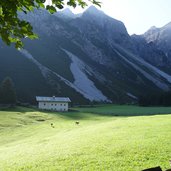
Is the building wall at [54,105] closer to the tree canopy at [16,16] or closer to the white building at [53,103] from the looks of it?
the white building at [53,103]

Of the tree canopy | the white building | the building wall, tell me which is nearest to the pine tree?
the white building

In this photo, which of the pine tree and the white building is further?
the white building

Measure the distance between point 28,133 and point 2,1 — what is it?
55.6 metres

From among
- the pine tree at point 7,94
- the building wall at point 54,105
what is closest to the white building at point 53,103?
the building wall at point 54,105

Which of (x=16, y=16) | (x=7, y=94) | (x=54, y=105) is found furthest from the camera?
(x=54, y=105)

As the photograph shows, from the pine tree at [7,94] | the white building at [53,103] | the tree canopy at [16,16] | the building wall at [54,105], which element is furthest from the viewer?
the white building at [53,103]

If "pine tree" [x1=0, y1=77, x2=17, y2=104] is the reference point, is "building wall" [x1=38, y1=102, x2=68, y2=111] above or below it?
below

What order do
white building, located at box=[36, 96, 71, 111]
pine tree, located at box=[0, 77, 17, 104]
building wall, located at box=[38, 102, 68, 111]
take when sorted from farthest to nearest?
white building, located at box=[36, 96, 71, 111], building wall, located at box=[38, 102, 68, 111], pine tree, located at box=[0, 77, 17, 104]

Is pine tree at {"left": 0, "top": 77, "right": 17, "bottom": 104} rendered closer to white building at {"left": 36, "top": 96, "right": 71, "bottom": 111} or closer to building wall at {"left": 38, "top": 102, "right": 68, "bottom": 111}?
white building at {"left": 36, "top": 96, "right": 71, "bottom": 111}

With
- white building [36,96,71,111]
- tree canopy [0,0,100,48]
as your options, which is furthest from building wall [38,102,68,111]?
tree canopy [0,0,100,48]

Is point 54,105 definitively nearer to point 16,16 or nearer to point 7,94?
point 7,94

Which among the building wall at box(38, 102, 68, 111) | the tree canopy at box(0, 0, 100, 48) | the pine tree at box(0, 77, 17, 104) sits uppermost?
the tree canopy at box(0, 0, 100, 48)

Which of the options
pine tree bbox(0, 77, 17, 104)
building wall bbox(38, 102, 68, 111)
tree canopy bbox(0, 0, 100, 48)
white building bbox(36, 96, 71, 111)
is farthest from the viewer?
white building bbox(36, 96, 71, 111)

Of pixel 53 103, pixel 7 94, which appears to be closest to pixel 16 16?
pixel 7 94
